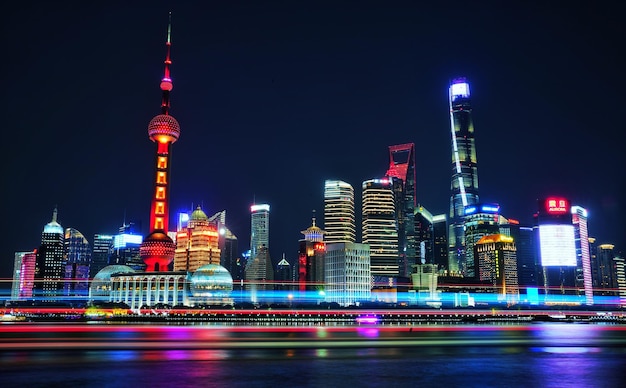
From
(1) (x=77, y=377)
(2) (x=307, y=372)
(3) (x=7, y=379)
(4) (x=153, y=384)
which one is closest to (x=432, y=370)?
(2) (x=307, y=372)

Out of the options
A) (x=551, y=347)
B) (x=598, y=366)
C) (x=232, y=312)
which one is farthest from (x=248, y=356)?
(x=232, y=312)

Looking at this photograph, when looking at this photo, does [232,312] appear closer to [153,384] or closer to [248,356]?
[248,356]

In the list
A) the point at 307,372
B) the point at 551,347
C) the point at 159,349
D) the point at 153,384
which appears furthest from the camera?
the point at 551,347

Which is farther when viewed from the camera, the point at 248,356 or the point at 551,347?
the point at 551,347

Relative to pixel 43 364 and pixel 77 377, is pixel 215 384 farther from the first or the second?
pixel 43 364

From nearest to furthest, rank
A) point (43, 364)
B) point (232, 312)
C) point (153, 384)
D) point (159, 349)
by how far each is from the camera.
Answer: point (153, 384), point (43, 364), point (159, 349), point (232, 312)

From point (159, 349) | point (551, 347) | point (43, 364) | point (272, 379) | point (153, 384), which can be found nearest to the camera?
point (153, 384)

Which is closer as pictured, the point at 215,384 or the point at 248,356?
the point at 215,384

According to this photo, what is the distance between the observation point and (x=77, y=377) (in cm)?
2659

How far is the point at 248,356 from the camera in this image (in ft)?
118

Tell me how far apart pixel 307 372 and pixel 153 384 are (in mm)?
7601

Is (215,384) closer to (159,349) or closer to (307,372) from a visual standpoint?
(307,372)

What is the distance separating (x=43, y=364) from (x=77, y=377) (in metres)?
6.23

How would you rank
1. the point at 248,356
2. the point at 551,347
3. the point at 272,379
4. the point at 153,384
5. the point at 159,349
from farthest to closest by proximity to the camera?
1. the point at 551,347
2. the point at 159,349
3. the point at 248,356
4. the point at 272,379
5. the point at 153,384
